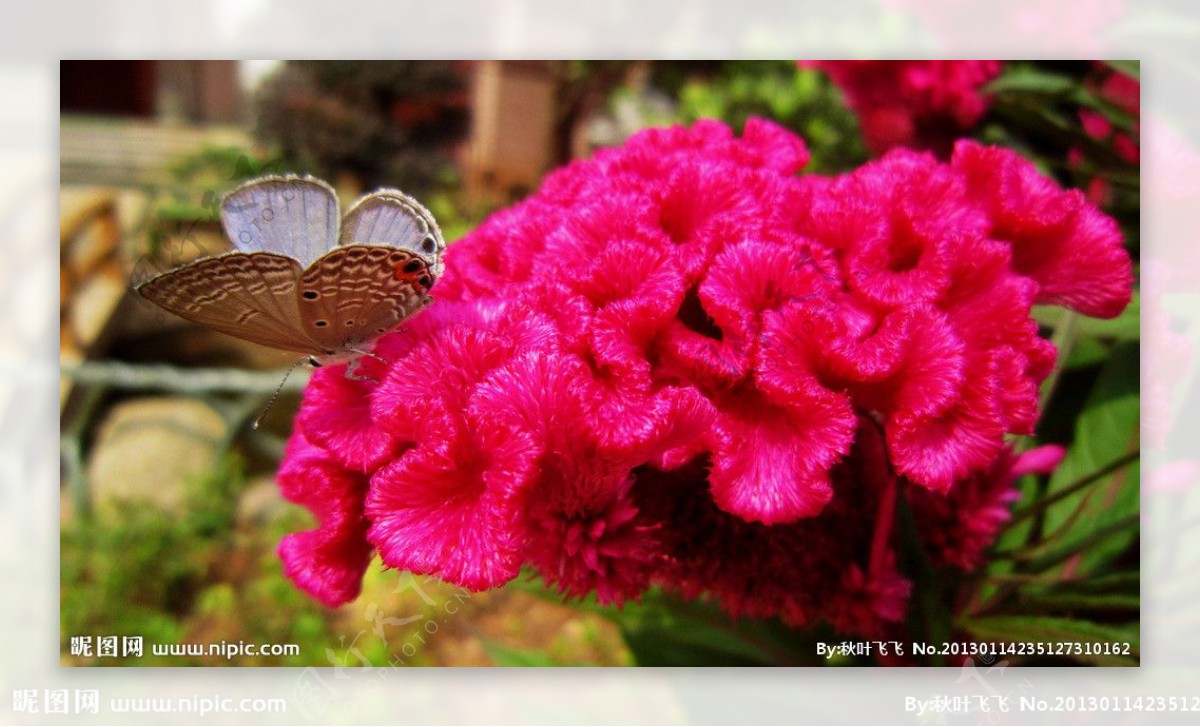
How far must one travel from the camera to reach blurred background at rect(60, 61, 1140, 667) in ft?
4.03

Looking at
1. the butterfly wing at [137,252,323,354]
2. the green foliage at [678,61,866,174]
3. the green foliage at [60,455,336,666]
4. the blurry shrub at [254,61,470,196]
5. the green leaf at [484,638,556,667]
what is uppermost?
the blurry shrub at [254,61,470,196]

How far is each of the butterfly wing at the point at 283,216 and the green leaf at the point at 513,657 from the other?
0.72m

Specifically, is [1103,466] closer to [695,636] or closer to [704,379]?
[695,636]

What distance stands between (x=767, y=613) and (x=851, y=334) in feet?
0.98

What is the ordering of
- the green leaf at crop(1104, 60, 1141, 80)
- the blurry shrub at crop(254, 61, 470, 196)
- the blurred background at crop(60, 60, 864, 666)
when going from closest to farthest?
1. the green leaf at crop(1104, 60, 1141, 80)
2. the blurred background at crop(60, 60, 864, 666)
3. the blurry shrub at crop(254, 61, 470, 196)

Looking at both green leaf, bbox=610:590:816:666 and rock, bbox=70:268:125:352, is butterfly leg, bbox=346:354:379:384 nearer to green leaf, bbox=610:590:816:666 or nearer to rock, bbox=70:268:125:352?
green leaf, bbox=610:590:816:666

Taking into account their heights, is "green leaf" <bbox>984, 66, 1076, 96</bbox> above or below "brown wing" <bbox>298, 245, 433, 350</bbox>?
above

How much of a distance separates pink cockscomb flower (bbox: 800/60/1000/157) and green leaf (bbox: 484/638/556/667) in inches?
38.8

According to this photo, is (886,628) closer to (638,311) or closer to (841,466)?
(841,466)

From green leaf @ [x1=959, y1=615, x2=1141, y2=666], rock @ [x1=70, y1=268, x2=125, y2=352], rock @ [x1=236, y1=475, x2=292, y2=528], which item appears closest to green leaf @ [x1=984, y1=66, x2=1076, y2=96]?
green leaf @ [x1=959, y1=615, x2=1141, y2=666]

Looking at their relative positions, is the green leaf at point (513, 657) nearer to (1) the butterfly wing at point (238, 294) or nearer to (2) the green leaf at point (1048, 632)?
(2) the green leaf at point (1048, 632)

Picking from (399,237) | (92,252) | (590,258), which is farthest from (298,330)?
(92,252)

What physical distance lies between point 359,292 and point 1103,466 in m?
0.88

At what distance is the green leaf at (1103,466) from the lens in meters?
1.01
